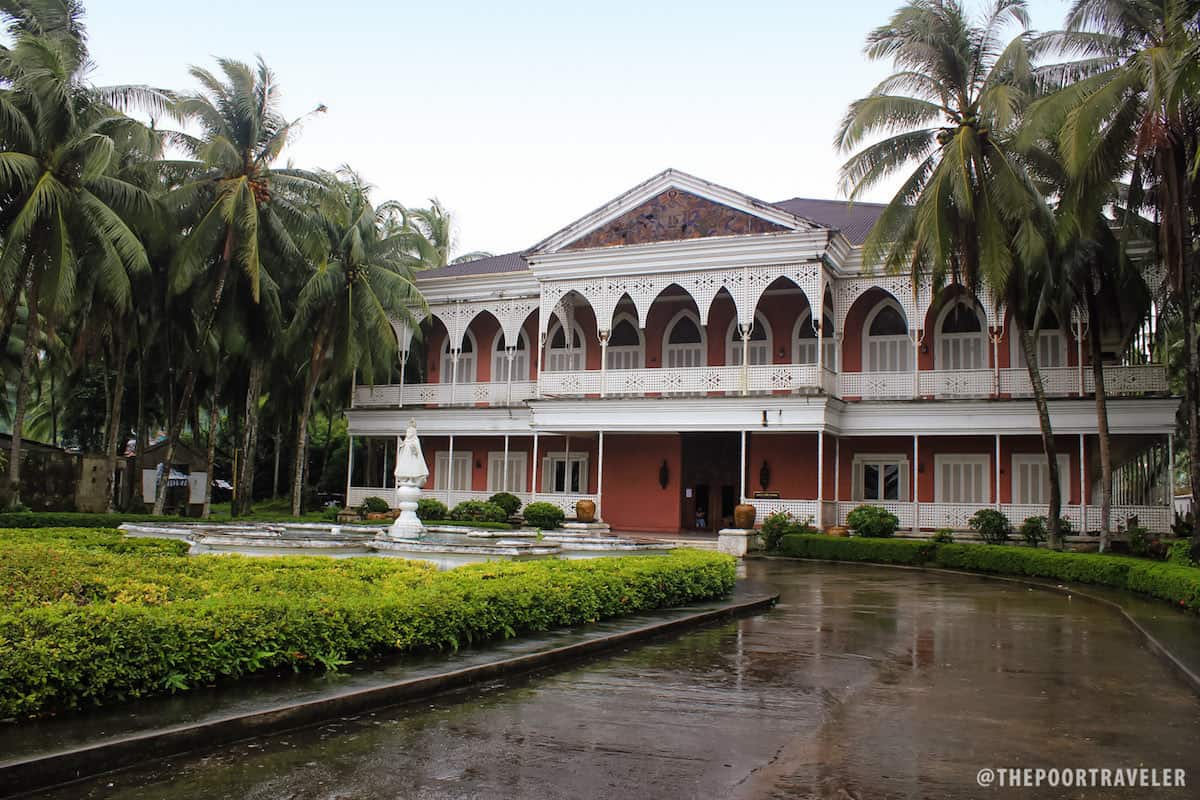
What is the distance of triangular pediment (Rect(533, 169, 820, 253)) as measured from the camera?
26734mm

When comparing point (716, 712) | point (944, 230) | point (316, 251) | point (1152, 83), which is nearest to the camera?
point (716, 712)

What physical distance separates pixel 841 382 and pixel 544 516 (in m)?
9.08

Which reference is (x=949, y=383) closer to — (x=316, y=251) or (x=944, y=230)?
(x=944, y=230)

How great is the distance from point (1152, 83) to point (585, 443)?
20.2 m

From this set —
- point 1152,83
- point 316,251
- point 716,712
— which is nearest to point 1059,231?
point 1152,83

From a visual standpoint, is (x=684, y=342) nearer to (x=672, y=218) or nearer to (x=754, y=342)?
(x=754, y=342)

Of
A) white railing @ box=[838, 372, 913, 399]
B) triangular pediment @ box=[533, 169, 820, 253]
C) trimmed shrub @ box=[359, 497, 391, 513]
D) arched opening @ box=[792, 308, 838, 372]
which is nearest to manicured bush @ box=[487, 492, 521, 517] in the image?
trimmed shrub @ box=[359, 497, 391, 513]

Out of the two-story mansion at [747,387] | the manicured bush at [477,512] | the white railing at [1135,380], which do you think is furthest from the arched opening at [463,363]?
the white railing at [1135,380]

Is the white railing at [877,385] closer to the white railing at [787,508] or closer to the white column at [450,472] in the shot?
the white railing at [787,508]

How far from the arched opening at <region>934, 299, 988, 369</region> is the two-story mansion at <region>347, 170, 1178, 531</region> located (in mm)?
56

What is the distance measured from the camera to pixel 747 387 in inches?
1046

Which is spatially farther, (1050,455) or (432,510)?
(432,510)

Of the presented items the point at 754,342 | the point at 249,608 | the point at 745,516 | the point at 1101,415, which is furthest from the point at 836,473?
the point at 249,608

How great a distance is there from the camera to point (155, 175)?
26.6m
